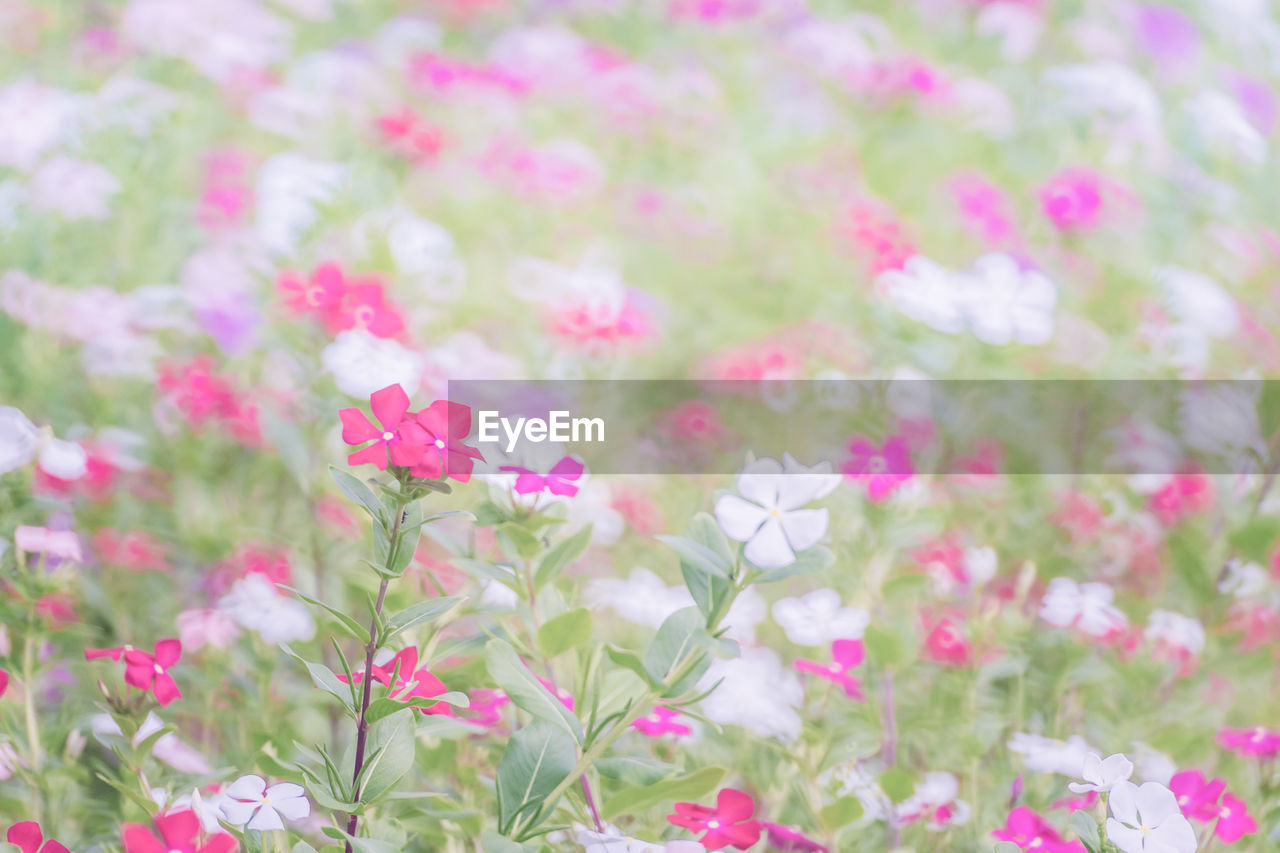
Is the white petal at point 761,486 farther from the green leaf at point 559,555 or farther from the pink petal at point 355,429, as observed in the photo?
the pink petal at point 355,429

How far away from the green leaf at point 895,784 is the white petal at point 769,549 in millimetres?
292

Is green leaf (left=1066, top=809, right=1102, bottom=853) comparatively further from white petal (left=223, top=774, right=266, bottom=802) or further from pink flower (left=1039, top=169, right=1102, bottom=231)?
pink flower (left=1039, top=169, right=1102, bottom=231)

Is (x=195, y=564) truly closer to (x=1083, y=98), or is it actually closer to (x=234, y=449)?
(x=234, y=449)

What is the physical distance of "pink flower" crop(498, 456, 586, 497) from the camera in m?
0.73

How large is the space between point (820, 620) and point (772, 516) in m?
0.37

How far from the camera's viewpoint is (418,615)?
0.65 meters

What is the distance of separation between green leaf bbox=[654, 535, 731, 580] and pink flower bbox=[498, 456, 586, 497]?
114 millimetres

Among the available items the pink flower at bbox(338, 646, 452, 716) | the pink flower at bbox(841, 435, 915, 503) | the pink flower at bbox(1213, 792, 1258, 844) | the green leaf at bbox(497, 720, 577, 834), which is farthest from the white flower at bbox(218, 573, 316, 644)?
the pink flower at bbox(1213, 792, 1258, 844)

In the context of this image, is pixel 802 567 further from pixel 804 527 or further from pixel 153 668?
pixel 153 668

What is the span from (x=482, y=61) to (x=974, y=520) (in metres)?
2.17

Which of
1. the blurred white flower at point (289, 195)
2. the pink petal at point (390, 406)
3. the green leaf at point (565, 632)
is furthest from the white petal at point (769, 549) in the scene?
the blurred white flower at point (289, 195)

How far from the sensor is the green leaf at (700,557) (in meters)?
0.64

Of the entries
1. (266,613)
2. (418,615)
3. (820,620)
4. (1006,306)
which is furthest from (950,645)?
(266,613)

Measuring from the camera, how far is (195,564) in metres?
1.27
